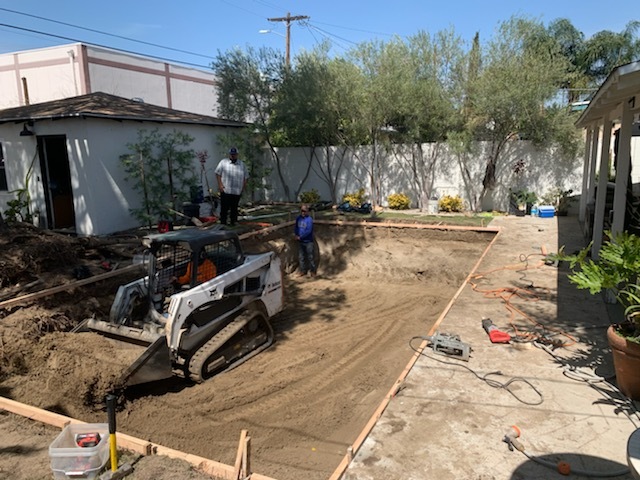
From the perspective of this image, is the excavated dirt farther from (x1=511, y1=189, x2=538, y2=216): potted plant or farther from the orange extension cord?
(x1=511, y1=189, x2=538, y2=216): potted plant

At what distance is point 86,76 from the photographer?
2419cm

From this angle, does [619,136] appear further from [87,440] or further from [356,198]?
[356,198]

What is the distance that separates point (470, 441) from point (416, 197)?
13.4 m

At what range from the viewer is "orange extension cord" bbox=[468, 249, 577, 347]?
5488 mm

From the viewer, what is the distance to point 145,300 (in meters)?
6.53

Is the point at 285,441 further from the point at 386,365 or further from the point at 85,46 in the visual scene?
the point at 85,46

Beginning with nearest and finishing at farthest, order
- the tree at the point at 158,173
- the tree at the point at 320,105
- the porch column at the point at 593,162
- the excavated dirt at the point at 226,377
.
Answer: the excavated dirt at the point at 226,377
the porch column at the point at 593,162
the tree at the point at 158,173
the tree at the point at 320,105

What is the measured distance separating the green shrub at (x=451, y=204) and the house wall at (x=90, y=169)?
9282 millimetres

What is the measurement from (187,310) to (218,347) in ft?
2.80

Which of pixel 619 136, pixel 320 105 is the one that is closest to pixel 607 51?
pixel 320 105

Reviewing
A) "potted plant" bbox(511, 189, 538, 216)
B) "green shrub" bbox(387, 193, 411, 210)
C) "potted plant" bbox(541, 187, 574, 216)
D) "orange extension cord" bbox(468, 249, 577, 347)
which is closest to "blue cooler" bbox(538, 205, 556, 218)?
"potted plant" bbox(541, 187, 574, 216)

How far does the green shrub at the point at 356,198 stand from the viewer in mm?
16530

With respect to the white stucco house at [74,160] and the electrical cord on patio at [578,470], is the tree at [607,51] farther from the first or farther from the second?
the electrical cord on patio at [578,470]

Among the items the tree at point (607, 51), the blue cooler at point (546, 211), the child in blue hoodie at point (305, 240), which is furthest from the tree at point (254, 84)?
the tree at point (607, 51)
